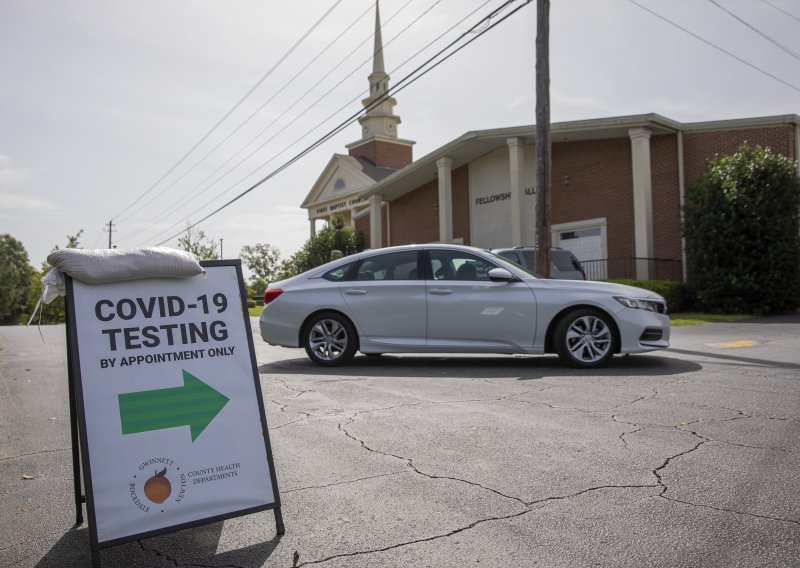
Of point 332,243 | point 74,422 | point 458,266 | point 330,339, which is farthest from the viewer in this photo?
point 332,243

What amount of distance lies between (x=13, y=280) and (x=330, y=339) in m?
87.9

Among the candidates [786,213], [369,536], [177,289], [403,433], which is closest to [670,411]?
[403,433]

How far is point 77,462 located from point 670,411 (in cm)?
437

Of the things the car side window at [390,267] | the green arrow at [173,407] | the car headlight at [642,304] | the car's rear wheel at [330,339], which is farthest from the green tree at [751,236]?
the green arrow at [173,407]

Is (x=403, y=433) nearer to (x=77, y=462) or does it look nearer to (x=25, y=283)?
(x=77, y=462)

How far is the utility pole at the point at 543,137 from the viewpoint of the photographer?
13641mm

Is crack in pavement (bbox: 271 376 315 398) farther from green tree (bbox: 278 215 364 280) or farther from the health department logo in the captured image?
green tree (bbox: 278 215 364 280)

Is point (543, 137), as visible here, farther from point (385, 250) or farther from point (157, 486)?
point (157, 486)

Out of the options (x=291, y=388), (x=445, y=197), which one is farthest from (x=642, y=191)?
(x=291, y=388)

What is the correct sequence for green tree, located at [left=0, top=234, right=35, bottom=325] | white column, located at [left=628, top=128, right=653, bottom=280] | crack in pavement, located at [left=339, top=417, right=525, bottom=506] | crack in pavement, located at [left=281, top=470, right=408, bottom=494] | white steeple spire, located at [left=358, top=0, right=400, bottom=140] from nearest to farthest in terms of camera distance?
crack in pavement, located at [left=339, top=417, right=525, bottom=506] < crack in pavement, located at [left=281, top=470, right=408, bottom=494] < white column, located at [left=628, top=128, right=653, bottom=280] < white steeple spire, located at [left=358, top=0, right=400, bottom=140] < green tree, located at [left=0, top=234, right=35, bottom=325]

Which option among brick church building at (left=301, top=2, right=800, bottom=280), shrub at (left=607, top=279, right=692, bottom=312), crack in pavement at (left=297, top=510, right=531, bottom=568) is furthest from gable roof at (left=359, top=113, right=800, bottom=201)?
crack in pavement at (left=297, top=510, right=531, bottom=568)

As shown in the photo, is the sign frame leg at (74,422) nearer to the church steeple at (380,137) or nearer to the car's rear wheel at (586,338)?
the car's rear wheel at (586,338)

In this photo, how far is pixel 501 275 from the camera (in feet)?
27.2

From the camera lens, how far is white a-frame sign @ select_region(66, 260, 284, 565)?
287 cm
